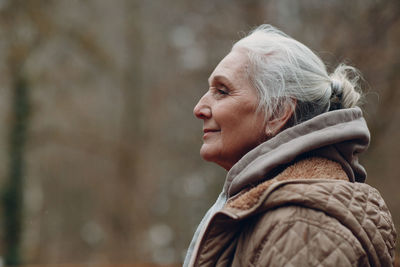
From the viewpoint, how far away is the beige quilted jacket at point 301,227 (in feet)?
6.52

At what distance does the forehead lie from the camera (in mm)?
2635

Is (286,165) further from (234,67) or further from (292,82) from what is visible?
(234,67)

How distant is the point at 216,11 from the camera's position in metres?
10.6

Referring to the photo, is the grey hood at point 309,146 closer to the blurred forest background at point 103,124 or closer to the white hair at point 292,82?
the white hair at point 292,82

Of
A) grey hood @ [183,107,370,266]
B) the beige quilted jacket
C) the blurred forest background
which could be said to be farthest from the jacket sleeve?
the blurred forest background

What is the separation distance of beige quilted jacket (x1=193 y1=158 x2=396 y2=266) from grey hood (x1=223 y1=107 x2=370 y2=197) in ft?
0.26

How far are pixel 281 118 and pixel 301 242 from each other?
70 centimetres

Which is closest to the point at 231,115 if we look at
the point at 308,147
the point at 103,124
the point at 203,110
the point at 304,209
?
the point at 203,110

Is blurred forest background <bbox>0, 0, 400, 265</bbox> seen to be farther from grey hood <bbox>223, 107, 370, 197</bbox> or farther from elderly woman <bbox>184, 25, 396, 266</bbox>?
grey hood <bbox>223, 107, 370, 197</bbox>

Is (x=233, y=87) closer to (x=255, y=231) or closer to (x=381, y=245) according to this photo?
(x=255, y=231)

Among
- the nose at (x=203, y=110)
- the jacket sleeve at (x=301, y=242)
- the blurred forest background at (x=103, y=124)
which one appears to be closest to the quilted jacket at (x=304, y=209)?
the jacket sleeve at (x=301, y=242)

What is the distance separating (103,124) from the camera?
1495 cm

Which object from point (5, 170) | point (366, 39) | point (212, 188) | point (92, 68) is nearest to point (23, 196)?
point (5, 170)

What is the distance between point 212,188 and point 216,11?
12.9 feet
